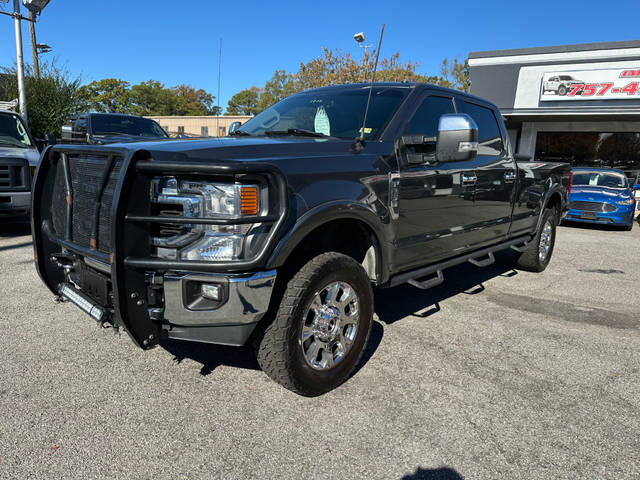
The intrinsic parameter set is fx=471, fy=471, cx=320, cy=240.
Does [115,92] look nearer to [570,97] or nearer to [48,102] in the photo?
[48,102]

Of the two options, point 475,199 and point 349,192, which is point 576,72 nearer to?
point 475,199

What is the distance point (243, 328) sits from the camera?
2387 mm

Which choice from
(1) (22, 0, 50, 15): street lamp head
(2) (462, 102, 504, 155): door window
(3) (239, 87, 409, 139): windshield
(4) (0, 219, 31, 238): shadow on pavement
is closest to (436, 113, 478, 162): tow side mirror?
(3) (239, 87, 409, 139): windshield

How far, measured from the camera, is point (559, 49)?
17.2m

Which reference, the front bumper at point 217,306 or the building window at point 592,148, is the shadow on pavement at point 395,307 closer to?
the front bumper at point 217,306

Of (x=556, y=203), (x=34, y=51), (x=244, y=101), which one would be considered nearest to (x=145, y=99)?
(x=244, y=101)

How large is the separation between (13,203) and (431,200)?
630 centimetres

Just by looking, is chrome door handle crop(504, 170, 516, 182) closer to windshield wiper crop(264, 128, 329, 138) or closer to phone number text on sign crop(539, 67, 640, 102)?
windshield wiper crop(264, 128, 329, 138)

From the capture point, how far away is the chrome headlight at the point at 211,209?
2.28 metres

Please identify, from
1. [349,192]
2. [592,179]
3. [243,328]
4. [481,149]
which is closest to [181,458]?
[243,328]

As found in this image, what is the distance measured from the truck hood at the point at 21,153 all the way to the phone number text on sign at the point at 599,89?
1701cm

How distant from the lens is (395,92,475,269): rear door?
3330 mm

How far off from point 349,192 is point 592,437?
6.09ft

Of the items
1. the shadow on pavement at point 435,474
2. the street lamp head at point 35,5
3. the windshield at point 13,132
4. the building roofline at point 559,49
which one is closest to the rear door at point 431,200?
the shadow on pavement at point 435,474
